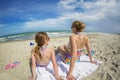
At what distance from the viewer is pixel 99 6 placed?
3.57 metres

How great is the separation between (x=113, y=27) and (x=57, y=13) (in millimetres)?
1212

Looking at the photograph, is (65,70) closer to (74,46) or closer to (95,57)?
(74,46)

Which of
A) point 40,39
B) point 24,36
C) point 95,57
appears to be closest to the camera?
point 40,39

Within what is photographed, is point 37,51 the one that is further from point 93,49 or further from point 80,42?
point 93,49

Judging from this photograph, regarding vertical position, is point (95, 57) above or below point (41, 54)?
below

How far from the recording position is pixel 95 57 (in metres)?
3.25

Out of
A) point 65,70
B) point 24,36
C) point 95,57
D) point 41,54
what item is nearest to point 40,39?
point 41,54

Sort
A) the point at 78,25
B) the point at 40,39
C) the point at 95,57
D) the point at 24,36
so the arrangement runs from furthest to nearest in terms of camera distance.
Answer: the point at 24,36 < the point at 95,57 < the point at 78,25 < the point at 40,39

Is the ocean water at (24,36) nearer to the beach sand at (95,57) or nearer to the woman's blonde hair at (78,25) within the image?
the beach sand at (95,57)

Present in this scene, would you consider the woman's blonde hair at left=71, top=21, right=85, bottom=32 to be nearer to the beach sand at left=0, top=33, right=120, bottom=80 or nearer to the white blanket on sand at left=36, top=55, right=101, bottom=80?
the white blanket on sand at left=36, top=55, right=101, bottom=80

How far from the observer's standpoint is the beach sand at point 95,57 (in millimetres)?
2738

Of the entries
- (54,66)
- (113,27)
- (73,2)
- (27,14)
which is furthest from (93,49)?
(27,14)

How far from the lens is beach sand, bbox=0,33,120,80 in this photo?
2.74 m

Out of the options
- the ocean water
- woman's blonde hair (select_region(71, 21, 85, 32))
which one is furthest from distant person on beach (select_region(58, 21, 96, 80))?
the ocean water
